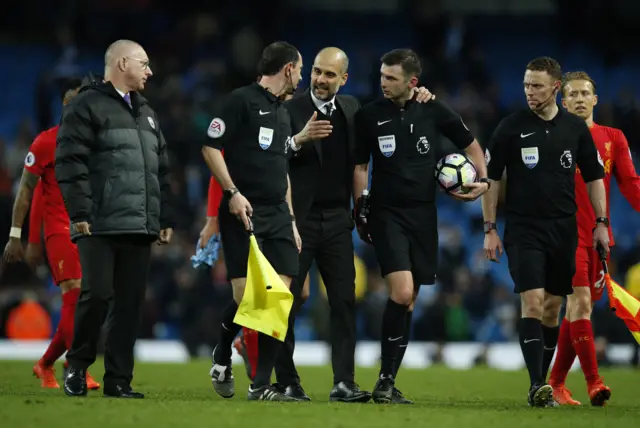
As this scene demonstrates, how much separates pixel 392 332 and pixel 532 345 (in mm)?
1015

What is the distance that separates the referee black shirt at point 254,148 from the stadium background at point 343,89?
8243 millimetres

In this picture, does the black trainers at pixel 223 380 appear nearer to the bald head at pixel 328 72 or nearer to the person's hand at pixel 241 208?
the person's hand at pixel 241 208

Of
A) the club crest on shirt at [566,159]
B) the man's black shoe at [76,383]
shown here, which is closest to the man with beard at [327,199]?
the club crest on shirt at [566,159]

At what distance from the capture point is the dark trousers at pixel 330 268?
9703 mm

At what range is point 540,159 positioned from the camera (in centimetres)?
980

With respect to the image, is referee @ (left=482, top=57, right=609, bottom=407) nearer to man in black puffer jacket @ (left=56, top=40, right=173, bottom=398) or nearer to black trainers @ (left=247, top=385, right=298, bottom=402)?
black trainers @ (left=247, top=385, right=298, bottom=402)

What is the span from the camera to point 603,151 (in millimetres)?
10844

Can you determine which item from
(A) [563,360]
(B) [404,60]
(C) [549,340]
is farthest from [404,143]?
(A) [563,360]

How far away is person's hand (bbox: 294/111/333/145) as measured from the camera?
367 inches

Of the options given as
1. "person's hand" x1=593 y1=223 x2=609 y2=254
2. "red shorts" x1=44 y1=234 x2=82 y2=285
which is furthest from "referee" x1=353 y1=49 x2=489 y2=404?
"red shorts" x1=44 y1=234 x2=82 y2=285

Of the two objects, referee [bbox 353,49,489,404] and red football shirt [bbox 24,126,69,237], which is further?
red football shirt [bbox 24,126,69,237]

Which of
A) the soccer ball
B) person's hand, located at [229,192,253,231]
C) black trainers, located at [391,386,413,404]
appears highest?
the soccer ball

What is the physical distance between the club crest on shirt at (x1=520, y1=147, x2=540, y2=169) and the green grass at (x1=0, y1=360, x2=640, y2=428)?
1781 millimetres

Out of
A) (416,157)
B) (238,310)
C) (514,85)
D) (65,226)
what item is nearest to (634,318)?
(416,157)
